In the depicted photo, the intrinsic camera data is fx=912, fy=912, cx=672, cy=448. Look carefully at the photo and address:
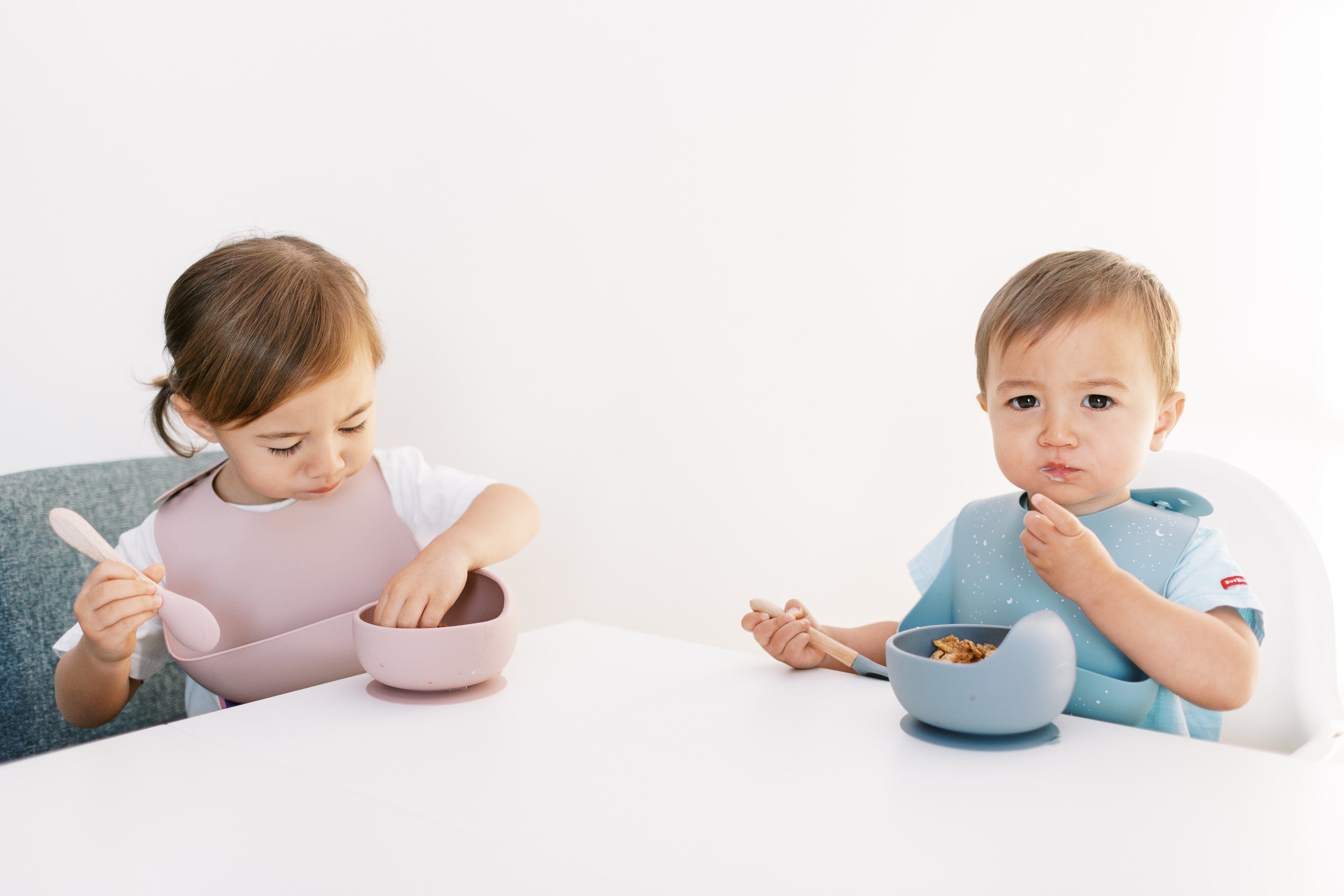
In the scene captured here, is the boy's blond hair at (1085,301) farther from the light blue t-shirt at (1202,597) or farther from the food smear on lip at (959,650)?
the food smear on lip at (959,650)

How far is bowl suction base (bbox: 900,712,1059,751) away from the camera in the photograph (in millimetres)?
605

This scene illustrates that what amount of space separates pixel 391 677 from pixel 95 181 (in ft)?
3.61

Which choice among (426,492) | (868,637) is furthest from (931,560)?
(426,492)

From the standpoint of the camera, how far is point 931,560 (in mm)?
1018

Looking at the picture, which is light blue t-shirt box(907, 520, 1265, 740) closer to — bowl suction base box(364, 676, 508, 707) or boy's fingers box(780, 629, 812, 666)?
boy's fingers box(780, 629, 812, 666)

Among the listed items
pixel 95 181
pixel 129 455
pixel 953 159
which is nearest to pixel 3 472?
pixel 129 455

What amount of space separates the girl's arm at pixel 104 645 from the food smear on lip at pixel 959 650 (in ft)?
2.08

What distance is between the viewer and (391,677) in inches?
28.8

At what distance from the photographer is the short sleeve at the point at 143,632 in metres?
1.00

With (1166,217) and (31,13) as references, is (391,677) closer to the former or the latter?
(31,13)

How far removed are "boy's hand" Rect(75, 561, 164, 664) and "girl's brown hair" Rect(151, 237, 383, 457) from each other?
216 mm

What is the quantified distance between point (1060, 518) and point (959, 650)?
0.13m

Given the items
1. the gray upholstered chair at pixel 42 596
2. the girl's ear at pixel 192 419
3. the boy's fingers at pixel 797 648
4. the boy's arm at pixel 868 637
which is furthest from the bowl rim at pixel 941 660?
the gray upholstered chair at pixel 42 596

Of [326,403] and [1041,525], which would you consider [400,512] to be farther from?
[1041,525]
